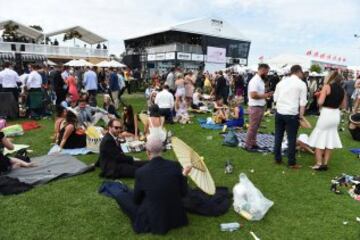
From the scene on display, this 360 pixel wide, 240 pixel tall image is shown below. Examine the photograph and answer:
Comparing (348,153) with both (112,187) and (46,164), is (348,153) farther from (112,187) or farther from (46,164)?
(46,164)

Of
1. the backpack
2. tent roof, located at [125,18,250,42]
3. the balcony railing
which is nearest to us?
the backpack

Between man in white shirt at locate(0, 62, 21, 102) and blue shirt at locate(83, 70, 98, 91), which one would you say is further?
blue shirt at locate(83, 70, 98, 91)

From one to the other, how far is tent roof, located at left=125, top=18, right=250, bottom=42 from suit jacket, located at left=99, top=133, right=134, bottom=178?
132ft

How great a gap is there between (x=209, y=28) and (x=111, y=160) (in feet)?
148

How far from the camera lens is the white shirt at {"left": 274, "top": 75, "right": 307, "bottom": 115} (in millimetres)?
5938

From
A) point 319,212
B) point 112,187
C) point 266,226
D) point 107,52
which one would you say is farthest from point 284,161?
point 107,52

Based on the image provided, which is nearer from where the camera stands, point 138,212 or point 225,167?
point 138,212

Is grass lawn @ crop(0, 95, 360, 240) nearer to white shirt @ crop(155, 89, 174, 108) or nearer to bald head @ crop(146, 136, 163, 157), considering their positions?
bald head @ crop(146, 136, 163, 157)

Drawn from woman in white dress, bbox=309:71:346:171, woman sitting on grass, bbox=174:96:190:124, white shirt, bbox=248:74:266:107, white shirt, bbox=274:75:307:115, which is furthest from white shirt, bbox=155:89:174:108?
woman in white dress, bbox=309:71:346:171

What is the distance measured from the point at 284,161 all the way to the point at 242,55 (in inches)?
1849

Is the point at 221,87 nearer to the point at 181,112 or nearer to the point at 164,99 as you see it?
the point at 181,112

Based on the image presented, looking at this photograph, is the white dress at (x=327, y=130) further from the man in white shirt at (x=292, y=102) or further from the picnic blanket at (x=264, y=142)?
the picnic blanket at (x=264, y=142)

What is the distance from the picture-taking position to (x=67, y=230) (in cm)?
394

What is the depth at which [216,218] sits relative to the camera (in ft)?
14.1
